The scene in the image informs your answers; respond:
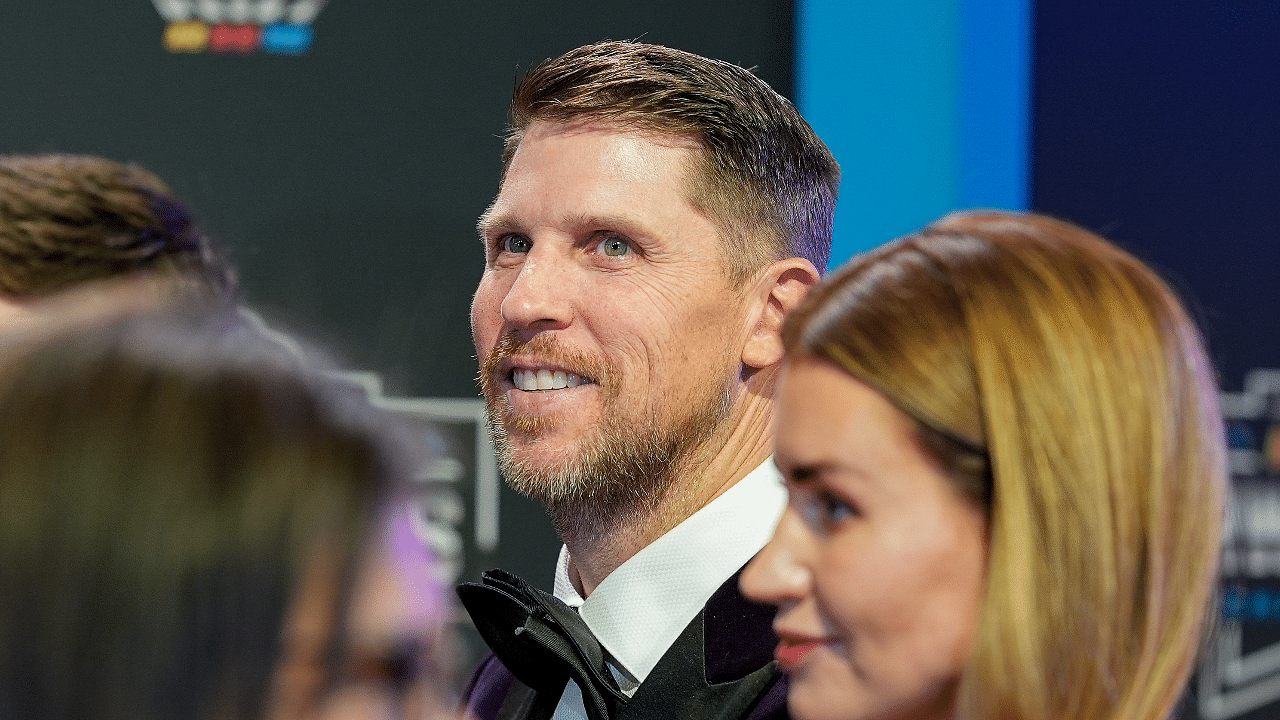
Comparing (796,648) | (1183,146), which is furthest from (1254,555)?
(796,648)

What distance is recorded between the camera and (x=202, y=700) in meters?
0.81

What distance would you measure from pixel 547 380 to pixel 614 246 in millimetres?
225

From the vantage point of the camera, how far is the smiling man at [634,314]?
1856mm

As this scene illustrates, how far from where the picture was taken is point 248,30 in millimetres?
2926

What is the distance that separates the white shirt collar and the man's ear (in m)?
0.23

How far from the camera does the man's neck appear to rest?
189 cm

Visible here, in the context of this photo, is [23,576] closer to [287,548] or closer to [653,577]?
[287,548]

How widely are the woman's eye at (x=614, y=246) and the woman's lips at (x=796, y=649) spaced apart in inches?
35.3

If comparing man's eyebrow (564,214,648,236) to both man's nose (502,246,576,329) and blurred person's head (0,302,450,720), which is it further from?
blurred person's head (0,302,450,720)

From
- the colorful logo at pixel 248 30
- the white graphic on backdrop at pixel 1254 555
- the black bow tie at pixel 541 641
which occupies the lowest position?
the white graphic on backdrop at pixel 1254 555

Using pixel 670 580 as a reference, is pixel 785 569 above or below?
above

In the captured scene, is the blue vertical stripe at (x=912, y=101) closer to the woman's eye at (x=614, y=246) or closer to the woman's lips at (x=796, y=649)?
the woman's eye at (x=614, y=246)

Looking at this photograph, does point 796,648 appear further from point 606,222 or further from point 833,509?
point 606,222

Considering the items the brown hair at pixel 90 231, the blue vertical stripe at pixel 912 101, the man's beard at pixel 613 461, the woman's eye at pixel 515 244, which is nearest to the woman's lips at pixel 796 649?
the man's beard at pixel 613 461
